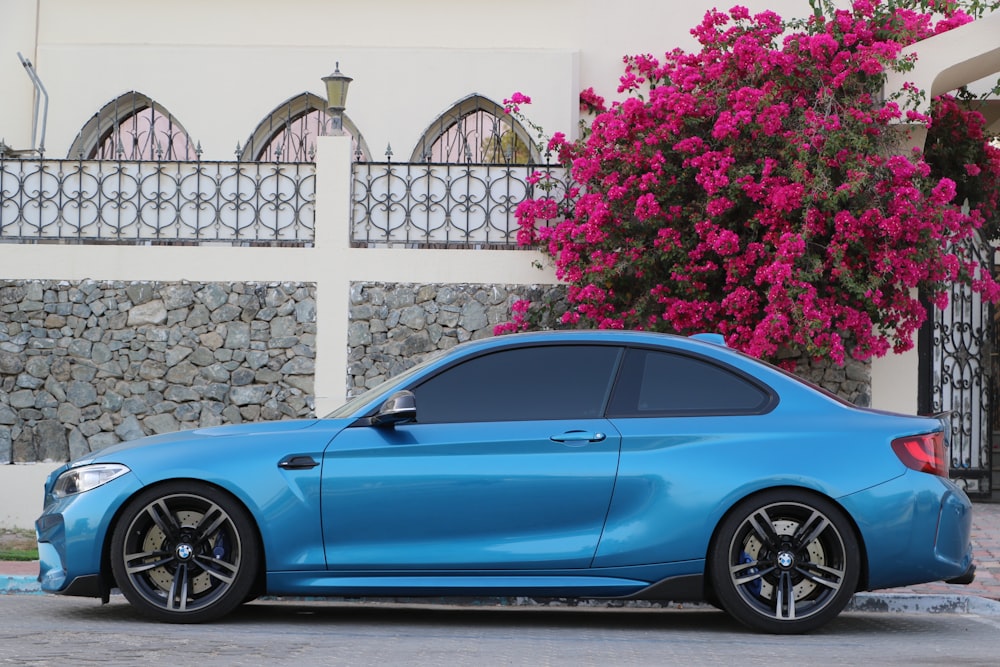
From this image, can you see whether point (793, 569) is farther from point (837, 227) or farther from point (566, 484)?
point (837, 227)

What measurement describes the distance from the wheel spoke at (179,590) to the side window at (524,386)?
1.38 m

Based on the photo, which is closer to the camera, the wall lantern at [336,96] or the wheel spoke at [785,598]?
the wheel spoke at [785,598]

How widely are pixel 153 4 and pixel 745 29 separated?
7.26m

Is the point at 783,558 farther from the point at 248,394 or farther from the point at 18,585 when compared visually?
the point at 248,394

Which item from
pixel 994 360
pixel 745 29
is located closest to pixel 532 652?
pixel 745 29

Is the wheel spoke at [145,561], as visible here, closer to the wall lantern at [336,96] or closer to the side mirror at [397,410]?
the side mirror at [397,410]

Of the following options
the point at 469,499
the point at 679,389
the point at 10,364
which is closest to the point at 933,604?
the point at 679,389

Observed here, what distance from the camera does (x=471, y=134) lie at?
16375 millimetres

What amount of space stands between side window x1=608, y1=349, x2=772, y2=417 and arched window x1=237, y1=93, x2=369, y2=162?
9.64m

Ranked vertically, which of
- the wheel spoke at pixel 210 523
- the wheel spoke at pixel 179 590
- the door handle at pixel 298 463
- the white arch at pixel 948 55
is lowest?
the wheel spoke at pixel 179 590

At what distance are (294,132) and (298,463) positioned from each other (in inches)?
419

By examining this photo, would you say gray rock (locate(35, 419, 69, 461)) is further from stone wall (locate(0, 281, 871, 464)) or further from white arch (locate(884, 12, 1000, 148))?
white arch (locate(884, 12, 1000, 148))

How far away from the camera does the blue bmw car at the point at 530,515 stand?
6.57 m

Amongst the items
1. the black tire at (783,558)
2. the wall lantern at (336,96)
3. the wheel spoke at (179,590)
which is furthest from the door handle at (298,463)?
the wall lantern at (336,96)
